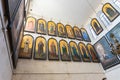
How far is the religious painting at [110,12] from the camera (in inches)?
185

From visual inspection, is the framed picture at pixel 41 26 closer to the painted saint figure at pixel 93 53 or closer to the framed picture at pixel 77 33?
the framed picture at pixel 77 33

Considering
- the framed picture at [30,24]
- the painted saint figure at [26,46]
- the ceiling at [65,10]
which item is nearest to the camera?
the painted saint figure at [26,46]

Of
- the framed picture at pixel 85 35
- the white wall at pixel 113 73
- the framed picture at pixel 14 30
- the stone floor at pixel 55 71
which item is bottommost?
the white wall at pixel 113 73

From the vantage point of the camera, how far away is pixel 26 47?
12.8 ft

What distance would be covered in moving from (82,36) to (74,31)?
46cm

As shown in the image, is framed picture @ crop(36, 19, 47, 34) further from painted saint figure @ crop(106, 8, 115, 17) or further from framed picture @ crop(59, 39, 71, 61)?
painted saint figure @ crop(106, 8, 115, 17)

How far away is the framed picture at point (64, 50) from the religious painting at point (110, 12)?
6.85 ft

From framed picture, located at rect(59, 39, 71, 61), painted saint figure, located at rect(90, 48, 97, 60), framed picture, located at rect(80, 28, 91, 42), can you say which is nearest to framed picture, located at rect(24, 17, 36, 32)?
framed picture, located at rect(59, 39, 71, 61)

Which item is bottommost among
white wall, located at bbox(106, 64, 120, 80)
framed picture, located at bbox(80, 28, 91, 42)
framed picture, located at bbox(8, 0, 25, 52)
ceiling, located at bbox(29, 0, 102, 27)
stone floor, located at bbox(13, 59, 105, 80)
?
white wall, located at bbox(106, 64, 120, 80)

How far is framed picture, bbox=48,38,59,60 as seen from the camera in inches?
161

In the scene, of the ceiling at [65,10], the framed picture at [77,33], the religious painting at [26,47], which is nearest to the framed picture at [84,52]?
the framed picture at [77,33]

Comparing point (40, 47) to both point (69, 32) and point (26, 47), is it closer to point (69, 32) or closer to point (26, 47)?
point (26, 47)

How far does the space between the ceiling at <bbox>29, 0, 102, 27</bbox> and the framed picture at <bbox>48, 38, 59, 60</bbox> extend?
4.82ft

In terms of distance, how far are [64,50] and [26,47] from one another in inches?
55.3
